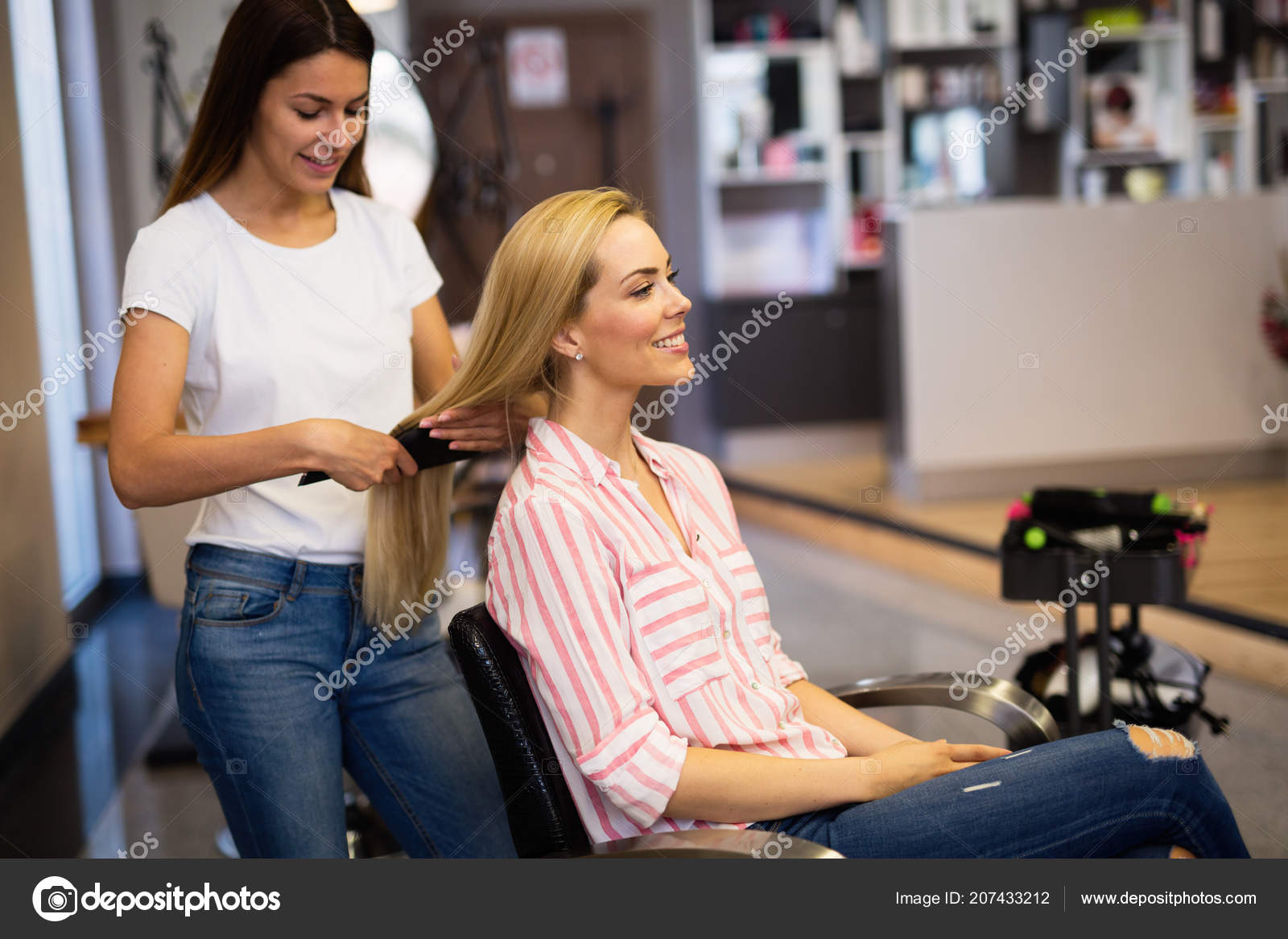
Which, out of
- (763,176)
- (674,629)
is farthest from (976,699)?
(763,176)

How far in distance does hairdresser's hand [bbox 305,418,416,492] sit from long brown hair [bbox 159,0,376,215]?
0.39 m

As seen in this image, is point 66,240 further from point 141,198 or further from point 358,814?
point 358,814

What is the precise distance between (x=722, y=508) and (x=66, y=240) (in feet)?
11.9

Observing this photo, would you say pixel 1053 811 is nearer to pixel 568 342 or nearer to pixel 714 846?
pixel 714 846

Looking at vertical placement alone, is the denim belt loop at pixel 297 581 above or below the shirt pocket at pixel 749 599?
above

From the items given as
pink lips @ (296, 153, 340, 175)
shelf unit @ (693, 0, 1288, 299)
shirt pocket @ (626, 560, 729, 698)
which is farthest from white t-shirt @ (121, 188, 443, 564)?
shelf unit @ (693, 0, 1288, 299)

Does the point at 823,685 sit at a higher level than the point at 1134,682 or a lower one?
lower

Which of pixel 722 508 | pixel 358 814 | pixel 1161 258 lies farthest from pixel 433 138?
pixel 722 508

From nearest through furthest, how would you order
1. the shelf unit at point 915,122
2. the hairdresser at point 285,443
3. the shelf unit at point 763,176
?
the hairdresser at point 285,443
the shelf unit at point 915,122
the shelf unit at point 763,176

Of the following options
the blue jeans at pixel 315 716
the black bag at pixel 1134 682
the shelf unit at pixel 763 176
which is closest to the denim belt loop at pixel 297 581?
the blue jeans at pixel 315 716

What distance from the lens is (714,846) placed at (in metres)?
1.22

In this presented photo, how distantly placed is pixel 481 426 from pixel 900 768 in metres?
0.65

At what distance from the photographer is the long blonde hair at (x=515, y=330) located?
4.83 ft

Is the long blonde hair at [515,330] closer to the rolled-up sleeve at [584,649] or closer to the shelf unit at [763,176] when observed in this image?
the rolled-up sleeve at [584,649]
